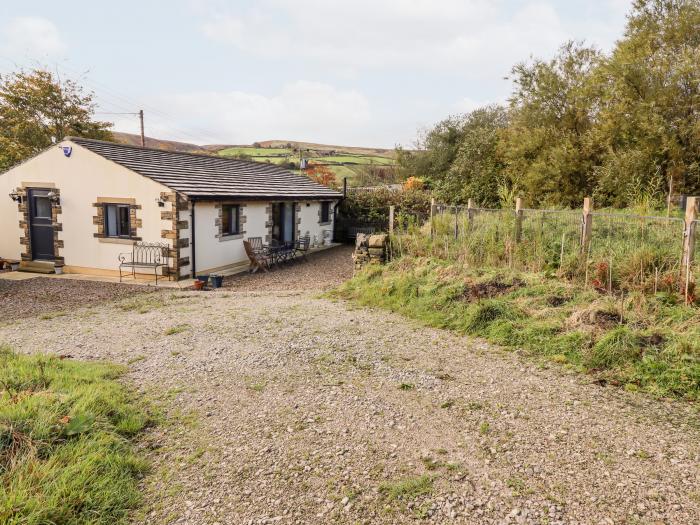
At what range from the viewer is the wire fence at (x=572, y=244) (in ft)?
24.6

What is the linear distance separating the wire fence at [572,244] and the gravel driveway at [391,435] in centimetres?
291

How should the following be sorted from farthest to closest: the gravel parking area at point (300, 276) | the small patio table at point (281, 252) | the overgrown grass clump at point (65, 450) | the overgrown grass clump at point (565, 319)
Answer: the small patio table at point (281, 252) → the gravel parking area at point (300, 276) → the overgrown grass clump at point (565, 319) → the overgrown grass clump at point (65, 450)

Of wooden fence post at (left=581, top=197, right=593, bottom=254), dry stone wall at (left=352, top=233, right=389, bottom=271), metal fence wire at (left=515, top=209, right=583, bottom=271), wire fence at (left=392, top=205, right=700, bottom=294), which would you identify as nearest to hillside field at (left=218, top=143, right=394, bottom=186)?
dry stone wall at (left=352, top=233, right=389, bottom=271)

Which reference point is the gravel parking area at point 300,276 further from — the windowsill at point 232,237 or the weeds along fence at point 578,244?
the weeds along fence at point 578,244

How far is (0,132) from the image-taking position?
25188mm

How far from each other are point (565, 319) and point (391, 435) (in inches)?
151

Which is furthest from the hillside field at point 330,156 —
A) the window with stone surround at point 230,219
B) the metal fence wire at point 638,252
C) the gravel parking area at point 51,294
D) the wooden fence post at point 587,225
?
the metal fence wire at point 638,252

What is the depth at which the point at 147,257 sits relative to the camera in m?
13.2

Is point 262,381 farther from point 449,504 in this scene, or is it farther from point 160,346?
point 449,504

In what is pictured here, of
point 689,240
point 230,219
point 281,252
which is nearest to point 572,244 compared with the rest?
point 689,240

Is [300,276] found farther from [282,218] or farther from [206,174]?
[282,218]

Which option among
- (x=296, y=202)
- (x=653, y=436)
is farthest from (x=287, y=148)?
(x=653, y=436)

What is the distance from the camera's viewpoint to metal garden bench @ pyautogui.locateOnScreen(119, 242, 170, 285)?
13023mm

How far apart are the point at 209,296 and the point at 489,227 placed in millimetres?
6662
